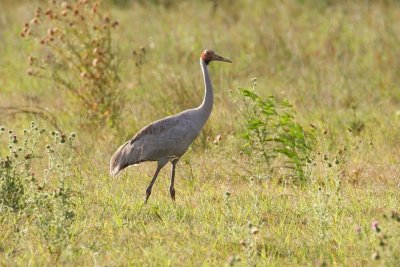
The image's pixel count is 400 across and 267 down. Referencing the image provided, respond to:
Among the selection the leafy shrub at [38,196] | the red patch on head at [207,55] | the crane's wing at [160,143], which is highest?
the red patch on head at [207,55]

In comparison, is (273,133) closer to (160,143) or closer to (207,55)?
(207,55)

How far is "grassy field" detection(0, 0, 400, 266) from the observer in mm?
6309

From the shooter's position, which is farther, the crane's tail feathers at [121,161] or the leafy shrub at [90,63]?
the leafy shrub at [90,63]

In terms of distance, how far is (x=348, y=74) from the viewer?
40.5 feet

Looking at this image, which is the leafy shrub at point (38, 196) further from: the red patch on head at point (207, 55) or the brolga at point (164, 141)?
the red patch on head at point (207, 55)

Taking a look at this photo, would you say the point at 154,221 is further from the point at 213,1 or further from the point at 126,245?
the point at 213,1

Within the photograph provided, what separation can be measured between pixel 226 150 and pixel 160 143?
40.9 inches

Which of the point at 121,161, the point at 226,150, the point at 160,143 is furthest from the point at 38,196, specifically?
the point at 226,150

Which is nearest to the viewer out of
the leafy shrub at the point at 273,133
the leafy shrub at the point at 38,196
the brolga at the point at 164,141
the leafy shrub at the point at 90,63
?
the leafy shrub at the point at 38,196

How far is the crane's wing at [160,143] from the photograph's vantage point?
784 centimetres

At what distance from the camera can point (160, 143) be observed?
7863mm

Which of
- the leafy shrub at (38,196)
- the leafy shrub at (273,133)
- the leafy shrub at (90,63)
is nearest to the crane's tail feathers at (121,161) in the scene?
the leafy shrub at (38,196)

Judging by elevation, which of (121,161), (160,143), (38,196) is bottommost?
(38,196)

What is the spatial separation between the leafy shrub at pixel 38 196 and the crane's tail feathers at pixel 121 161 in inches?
21.9
